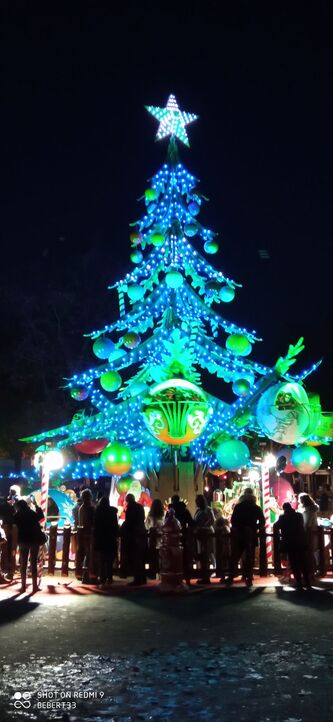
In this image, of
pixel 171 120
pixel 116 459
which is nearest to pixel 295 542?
pixel 116 459

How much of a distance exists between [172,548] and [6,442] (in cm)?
2572

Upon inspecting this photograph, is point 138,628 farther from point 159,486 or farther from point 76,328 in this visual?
point 76,328

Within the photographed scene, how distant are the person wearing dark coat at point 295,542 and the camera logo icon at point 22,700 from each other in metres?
6.84

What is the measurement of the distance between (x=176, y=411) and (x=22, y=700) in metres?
10.8

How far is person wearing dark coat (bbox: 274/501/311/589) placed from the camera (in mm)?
11250

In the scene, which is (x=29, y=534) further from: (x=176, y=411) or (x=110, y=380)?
(x=110, y=380)

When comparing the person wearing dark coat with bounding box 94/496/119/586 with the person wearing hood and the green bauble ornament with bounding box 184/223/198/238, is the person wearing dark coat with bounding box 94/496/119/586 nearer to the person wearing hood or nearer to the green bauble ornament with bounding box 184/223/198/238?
the person wearing hood

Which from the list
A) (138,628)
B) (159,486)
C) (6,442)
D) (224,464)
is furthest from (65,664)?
(6,442)

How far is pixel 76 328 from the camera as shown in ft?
109

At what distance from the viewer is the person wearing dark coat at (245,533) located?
38.7 ft

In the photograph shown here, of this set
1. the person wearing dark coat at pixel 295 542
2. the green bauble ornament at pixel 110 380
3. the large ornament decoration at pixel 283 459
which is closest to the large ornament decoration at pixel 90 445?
the green bauble ornament at pixel 110 380

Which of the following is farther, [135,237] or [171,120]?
[171,120]

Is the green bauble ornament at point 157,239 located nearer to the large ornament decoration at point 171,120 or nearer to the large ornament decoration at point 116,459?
the large ornament decoration at point 171,120

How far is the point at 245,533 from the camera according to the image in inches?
465
